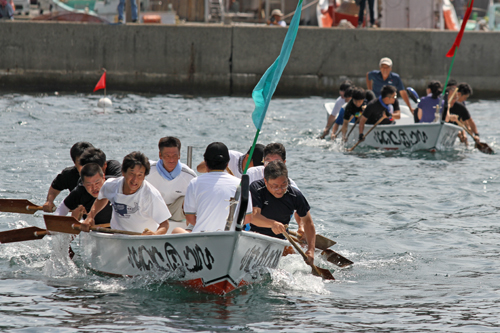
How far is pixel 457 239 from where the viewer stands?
8.95 metres

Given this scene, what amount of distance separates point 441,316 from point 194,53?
1851cm

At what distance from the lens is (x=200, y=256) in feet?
20.0

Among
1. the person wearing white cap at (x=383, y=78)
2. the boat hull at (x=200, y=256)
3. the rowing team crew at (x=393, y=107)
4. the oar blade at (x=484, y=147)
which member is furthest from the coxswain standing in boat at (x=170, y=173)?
the person wearing white cap at (x=383, y=78)

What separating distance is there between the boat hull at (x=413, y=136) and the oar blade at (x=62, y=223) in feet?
29.6

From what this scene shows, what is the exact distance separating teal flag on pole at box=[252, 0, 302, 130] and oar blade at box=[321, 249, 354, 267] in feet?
6.67

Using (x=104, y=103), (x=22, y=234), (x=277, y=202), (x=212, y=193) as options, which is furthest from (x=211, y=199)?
(x=104, y=103)

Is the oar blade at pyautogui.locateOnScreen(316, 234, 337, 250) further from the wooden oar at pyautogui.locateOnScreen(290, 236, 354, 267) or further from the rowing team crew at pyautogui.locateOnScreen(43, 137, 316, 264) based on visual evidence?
the rowing team crew at pyautogui.locateOnScreen(43, 137, 316, 264)

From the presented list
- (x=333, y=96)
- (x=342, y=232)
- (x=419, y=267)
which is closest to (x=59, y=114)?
(x=333, y=96)

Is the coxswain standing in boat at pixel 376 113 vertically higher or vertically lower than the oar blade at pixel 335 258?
higher

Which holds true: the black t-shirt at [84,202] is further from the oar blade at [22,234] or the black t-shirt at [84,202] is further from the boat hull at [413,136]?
the boat hull at [413,136]

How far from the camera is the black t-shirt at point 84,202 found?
731cm

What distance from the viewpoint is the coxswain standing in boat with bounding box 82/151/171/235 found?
646 centimetres

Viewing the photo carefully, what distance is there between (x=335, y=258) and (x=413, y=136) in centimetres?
762

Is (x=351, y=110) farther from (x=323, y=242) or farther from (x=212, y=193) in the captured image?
(x=212, y=193)
